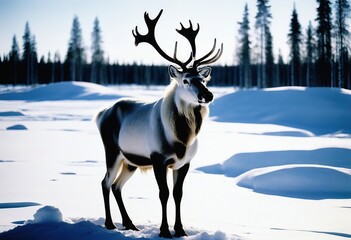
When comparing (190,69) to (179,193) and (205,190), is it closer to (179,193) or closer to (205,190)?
(179,193)

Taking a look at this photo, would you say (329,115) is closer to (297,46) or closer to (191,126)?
(191,126)

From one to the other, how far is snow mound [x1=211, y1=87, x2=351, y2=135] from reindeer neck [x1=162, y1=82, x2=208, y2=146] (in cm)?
1300

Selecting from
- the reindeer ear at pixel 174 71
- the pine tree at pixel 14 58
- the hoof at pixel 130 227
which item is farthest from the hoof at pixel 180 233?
the pine tree at pixel 14 58

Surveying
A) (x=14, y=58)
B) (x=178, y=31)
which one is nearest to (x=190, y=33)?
(x=178, y=31)

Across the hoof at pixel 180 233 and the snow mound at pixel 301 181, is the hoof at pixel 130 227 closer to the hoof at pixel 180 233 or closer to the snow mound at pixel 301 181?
the hoof at pixel 180 233

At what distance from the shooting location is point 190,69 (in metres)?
4.32

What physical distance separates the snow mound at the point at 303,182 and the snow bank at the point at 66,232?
3225 mm

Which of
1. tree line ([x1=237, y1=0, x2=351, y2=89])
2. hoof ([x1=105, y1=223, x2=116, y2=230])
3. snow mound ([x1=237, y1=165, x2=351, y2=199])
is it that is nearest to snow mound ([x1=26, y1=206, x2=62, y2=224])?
hoof ([x1=105, y1=223, x2=116, y2=230])

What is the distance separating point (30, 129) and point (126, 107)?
43.7ft

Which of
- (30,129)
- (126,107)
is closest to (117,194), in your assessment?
(126,107)

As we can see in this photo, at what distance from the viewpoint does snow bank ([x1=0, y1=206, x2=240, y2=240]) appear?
→ 4.03 m

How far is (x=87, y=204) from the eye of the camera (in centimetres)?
609

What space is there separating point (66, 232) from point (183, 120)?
170 cm

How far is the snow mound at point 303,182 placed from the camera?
712 cm
